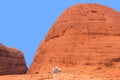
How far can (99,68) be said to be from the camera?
101 feet

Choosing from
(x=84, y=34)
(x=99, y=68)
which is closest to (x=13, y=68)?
(x=84, y=34)

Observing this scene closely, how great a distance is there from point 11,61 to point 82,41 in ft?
70.0

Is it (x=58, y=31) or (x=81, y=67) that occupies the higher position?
(x=58, y=31)

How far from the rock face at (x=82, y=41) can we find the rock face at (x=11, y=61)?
478 inches

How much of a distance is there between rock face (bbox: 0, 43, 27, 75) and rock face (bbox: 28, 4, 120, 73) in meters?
12.1

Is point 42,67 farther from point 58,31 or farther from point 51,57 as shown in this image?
point 58,31

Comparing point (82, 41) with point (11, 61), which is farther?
point (11, 61)

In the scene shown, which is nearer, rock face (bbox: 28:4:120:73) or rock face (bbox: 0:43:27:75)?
rock face (bbox: 28:4:120:73)

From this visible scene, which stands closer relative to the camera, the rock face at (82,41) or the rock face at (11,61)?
the rock face at (82,41)

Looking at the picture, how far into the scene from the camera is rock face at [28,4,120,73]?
106 ft

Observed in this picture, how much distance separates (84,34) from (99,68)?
206 inches

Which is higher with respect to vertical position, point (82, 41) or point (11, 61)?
point (11, 61)

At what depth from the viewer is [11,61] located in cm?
5212

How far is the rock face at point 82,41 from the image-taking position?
32.3 metres
